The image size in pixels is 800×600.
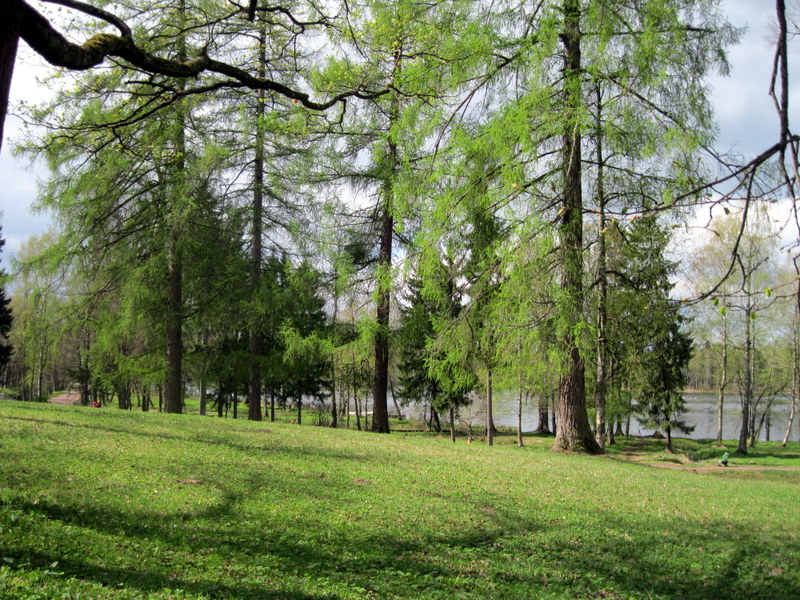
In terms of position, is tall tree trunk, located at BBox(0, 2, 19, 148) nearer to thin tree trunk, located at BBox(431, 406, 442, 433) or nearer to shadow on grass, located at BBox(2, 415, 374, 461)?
shadow on grass, located at BBox(2, 415, 374, 461)

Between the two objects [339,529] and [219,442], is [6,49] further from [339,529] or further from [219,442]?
[219,442]

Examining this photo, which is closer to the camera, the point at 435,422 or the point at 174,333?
the point at 174,333

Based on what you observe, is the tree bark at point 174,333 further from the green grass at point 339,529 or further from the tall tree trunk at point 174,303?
the green grass at point 339,529

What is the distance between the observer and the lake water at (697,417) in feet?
95.2

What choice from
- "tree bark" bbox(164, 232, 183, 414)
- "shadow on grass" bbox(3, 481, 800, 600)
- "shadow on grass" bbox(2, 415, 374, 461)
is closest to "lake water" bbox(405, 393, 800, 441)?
"tree bark" bbox(164, 232, 183, 414)

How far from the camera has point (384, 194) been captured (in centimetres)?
1770

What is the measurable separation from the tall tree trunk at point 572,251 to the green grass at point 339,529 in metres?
3.40

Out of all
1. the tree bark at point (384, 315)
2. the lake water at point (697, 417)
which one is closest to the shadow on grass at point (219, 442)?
the tree bark at point (384, 315)

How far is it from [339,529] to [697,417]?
51496 mm

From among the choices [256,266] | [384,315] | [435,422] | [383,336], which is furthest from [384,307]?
[435,422]

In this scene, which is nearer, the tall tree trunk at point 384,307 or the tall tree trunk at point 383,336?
the tall tree trunk at point 384,307

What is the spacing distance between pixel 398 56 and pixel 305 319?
46.4 ft

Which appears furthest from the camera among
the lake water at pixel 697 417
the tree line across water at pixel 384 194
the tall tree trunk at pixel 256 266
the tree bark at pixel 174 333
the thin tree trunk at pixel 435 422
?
the thin tree trunk at pixel 435 422

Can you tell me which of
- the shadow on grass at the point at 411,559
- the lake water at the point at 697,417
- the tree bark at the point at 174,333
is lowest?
the lake water at the point at 697,417
